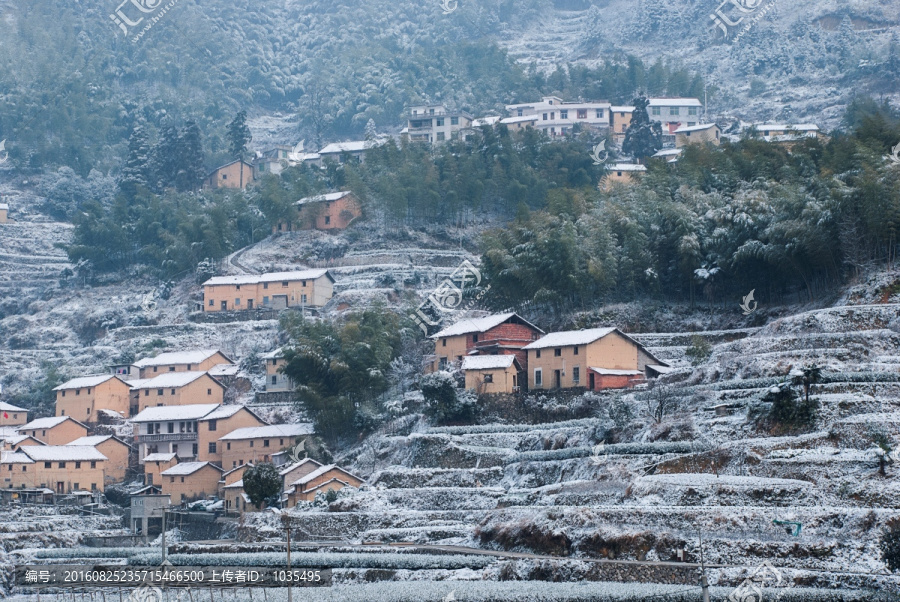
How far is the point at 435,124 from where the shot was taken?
12425 cm

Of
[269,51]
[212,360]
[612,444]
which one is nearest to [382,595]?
[612,444]

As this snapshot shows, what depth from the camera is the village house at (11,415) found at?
3413 inches

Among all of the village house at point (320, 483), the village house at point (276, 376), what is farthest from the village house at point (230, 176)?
the village house at point (320, 483)

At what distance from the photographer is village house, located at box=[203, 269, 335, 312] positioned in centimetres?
9412

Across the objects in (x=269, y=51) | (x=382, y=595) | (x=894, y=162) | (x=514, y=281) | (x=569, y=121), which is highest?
(x=269, y=51)

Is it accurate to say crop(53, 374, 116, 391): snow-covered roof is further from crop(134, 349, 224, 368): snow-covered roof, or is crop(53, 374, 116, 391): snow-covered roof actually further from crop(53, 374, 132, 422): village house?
crop(134, 349, 224, 368): snow-covered roof

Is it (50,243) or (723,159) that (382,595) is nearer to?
(723,159)

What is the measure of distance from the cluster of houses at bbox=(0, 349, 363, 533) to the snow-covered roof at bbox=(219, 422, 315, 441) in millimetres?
80

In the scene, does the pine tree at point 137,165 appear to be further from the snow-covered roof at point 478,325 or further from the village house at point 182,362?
the snow-covered roof at point 478,325

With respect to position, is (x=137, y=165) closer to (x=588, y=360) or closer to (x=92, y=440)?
(x=92, y=440)

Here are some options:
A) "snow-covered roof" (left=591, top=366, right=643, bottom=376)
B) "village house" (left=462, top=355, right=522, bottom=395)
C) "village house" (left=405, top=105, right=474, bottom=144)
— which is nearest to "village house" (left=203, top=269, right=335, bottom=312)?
"village house" (left=462, top=355, right=522, bottom=395)

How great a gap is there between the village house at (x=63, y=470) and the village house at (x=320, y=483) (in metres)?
16.5

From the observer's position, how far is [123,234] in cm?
10731

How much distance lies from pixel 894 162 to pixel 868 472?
26603mm
